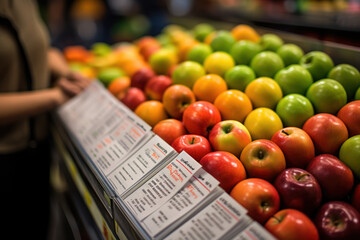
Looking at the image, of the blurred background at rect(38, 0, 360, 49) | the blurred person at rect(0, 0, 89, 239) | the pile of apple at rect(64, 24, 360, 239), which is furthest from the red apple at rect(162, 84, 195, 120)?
the blurred background at rect(38, 0, 360, 49)

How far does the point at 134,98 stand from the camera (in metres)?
1.57

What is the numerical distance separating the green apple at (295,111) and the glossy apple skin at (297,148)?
131 millimetres

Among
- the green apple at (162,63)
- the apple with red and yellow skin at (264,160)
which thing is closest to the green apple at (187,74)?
the green apple at (162,63)

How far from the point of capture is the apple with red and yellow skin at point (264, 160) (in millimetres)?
974

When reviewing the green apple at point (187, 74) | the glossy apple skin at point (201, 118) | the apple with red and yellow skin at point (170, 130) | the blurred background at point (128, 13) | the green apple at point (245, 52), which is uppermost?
the blurred background at point (128, 13)

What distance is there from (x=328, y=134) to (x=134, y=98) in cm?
96

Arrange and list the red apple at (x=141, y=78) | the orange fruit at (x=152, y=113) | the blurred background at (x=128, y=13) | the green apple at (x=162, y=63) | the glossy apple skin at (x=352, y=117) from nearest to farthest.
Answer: the glossy apple skin at (x=352, y=117)
the orange fruit at (x=152, y=113)
the red apple at (x=141, y=78)
the green apple at (x=162, y=63)
the blurred background at (x=128, y=13)

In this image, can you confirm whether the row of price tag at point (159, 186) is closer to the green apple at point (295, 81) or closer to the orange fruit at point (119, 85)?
the orange fruit at point (119, 85)

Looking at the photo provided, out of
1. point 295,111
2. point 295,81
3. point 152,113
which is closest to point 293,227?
point 295,111

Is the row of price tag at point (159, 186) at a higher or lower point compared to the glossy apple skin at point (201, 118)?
lower

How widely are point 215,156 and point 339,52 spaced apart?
1.00m

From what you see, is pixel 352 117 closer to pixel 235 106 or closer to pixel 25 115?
pixel 235 106

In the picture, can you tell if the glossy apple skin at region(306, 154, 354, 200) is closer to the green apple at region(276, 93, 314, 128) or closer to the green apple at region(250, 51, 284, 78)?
the green apple at region(276, 93, 314, 128)

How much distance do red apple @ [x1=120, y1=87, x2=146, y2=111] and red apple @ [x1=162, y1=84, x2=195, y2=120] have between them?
0.22 meters
